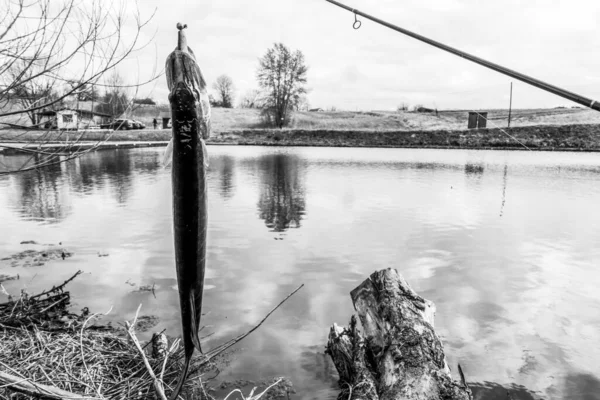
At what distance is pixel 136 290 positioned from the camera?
8.30 m

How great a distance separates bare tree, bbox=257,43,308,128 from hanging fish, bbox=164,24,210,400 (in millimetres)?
72688

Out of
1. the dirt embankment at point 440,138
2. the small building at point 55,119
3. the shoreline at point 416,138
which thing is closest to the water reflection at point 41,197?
the small building at point 55,119

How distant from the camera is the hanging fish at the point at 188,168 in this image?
248cm

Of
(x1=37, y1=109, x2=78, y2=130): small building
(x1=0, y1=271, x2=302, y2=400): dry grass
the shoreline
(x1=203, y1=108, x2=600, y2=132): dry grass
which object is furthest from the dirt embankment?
(x1=0, y1=271, x2=302, y2=400): dry grass

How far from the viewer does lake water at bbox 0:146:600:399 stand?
247 inches

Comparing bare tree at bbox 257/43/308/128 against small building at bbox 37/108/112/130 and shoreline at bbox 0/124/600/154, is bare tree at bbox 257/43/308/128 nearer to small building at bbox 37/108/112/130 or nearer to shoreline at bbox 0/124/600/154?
shoreline at bbox 0/124/600/154

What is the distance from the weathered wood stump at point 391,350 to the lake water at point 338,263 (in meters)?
0.48

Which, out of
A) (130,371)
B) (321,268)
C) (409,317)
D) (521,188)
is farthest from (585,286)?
(521,188)

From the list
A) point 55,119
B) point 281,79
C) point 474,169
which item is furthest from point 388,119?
point 55,119

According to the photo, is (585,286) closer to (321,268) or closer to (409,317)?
(321,268)

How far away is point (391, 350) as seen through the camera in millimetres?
4859

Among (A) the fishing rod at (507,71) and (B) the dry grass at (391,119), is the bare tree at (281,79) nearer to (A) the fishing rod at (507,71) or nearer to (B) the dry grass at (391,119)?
(B) the dry grass at (391,119)

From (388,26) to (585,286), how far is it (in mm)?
7040

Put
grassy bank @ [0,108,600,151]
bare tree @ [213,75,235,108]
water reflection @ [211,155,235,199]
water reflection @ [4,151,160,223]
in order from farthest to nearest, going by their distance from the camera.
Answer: bare tree @ [213,75,235,108]
grassy bank @ [0,108,600,151]
water reflection @ [211,155,235,199]
water reflection @ [4,151,160,223]
